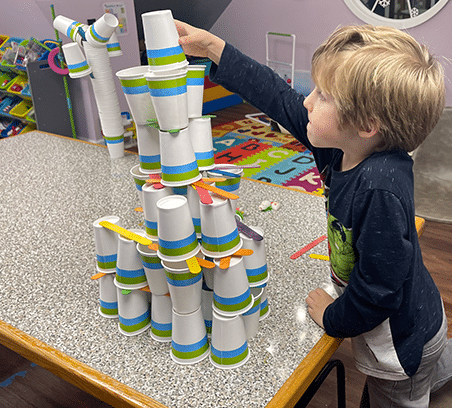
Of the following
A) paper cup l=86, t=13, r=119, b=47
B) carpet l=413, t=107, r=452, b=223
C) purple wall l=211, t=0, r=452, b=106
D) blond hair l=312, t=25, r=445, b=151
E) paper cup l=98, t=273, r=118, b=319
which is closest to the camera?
blond hair l=312, t=25, r=445, b=151

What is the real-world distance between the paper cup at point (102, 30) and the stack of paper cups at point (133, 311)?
1085 millimetres

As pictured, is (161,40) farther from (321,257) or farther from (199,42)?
(321,257)

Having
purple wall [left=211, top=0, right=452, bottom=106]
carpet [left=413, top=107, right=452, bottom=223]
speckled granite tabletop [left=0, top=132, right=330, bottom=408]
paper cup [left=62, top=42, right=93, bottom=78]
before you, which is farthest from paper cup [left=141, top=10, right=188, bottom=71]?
purple wall [left=211, top=0, right=452, bottom=106]

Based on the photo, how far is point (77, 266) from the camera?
101cm

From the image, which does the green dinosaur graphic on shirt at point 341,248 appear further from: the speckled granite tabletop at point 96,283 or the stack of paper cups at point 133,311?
the stack of paper cups at point 133,311

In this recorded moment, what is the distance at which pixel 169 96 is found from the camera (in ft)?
2.37

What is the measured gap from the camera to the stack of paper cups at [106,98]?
1.68 m

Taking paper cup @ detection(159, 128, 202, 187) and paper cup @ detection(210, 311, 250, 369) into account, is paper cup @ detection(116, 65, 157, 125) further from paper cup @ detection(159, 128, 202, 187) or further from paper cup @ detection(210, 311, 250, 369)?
paper cup @ detection(210, 311, 250, 369)

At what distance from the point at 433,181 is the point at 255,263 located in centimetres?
202

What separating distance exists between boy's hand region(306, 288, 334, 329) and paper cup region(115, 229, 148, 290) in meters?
0.31

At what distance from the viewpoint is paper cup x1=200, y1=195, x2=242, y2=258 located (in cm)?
69

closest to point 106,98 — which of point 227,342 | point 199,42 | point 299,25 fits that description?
point 199,42

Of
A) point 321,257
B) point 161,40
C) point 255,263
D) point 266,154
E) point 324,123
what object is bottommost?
point 266,154

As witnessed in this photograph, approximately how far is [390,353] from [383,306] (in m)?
0.14
